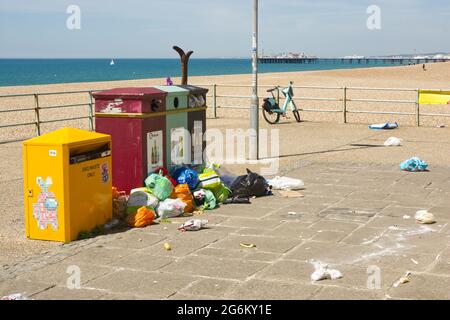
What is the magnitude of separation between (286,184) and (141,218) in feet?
9.82

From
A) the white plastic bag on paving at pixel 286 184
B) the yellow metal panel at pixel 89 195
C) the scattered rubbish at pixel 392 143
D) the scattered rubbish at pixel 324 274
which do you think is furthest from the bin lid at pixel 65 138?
the scattered rubbish at pixel 392 143

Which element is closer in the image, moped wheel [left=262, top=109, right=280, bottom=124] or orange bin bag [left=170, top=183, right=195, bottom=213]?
orange bin bag [left=170, top=183, right=195, bottom=213]

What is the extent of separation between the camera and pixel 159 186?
8.71 m

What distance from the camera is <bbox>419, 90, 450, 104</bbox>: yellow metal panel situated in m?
19.5

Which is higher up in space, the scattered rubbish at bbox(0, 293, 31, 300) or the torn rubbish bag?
the torn rubbish bag

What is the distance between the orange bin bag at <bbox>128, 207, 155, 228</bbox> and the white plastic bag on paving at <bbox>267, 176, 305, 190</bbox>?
9.00ft

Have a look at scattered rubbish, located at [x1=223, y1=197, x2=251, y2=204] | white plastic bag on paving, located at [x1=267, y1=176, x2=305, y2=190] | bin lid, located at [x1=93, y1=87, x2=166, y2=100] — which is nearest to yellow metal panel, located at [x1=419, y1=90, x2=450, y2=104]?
white plastic bag on paving, located at [x1=267, y1=176, x2=305, y2=190]

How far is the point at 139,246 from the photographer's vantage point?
23.8ft

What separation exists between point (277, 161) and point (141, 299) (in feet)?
26.0

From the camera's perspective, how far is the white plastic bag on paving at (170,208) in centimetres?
853

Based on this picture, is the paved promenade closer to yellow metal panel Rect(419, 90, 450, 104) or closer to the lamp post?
the lamp post

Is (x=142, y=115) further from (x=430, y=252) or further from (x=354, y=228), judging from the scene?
(x=430, y=252)

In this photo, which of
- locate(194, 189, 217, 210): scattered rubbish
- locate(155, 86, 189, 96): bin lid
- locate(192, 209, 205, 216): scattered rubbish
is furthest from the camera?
locate(155, 86, 189, 96): bin lid

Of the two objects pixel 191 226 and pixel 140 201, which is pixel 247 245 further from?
pixel 140 201
